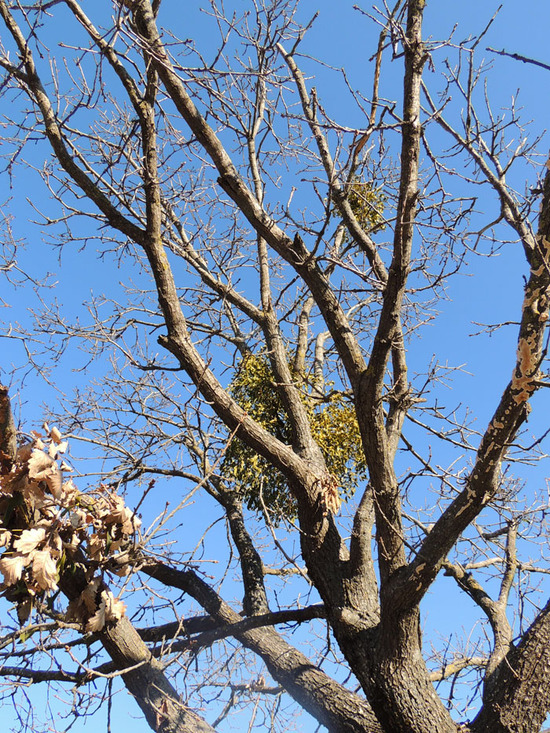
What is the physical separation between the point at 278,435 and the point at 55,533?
2.31 meters

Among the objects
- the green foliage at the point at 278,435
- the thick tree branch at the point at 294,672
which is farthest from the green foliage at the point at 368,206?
the thick tree branch at the point at 294,672

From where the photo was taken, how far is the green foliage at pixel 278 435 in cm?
432

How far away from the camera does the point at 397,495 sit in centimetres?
371

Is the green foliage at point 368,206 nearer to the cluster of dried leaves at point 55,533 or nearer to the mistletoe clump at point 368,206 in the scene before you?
the mistletoe clump at point 368,206

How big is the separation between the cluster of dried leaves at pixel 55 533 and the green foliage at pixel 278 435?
1.62 metres

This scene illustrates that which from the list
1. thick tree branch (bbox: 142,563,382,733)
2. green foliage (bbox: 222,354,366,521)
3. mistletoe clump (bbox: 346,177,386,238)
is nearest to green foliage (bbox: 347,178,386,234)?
mistletoe clump (bbox: 346,177,386,238)

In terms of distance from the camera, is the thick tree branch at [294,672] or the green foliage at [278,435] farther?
the green foliage at [278,435]

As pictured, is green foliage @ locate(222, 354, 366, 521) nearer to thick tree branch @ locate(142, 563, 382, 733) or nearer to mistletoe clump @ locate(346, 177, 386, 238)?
thick tree branch @ locate(142, 563, 382, 733)

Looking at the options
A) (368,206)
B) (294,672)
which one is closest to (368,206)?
(368,206)

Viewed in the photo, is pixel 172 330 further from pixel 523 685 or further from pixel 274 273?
pixel 274 273

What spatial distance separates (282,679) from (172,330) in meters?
2.35

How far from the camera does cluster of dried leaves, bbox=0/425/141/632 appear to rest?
94.3 inches

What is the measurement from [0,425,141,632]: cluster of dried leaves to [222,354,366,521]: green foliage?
5.32 ft

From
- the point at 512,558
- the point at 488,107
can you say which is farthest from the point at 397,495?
the point at 488,107
